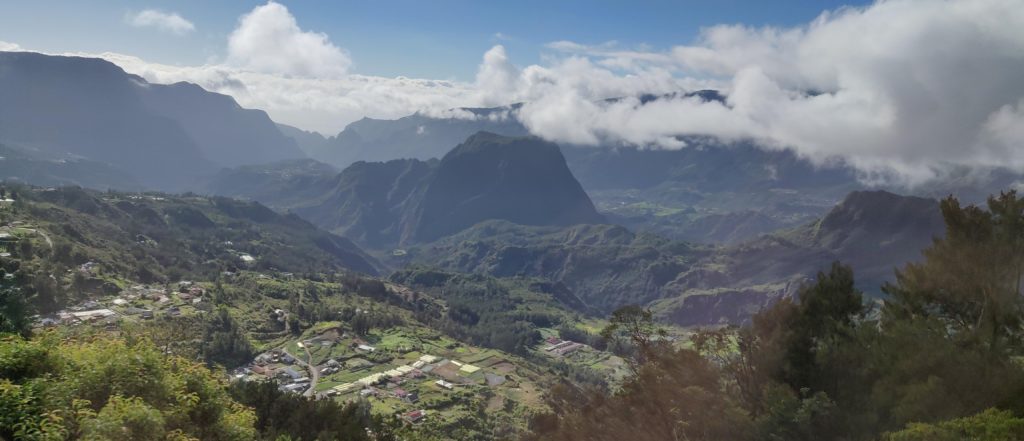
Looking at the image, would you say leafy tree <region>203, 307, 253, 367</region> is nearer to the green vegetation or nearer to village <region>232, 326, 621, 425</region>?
village <region>232, 326, 621, 425</region>

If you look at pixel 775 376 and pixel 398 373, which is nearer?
pixel 775 376

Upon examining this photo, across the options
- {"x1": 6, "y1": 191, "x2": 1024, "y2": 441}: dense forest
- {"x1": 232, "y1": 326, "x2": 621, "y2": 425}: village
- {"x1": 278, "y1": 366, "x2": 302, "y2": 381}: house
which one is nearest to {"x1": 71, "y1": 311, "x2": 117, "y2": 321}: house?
{"x1": 232, "y1": 326, "x2": 621, "y2": 425}: village

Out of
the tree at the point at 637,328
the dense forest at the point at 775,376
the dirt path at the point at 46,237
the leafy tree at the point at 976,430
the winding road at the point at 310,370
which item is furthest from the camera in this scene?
the dirt path at the point at 46,237

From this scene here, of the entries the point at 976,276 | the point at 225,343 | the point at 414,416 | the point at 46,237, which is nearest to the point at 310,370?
the point at 225,343

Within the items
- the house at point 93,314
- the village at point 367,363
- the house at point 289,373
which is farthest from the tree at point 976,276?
the house at point 93,314

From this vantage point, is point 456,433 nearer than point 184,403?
No

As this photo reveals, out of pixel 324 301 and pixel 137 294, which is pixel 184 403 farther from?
pixel 324 301

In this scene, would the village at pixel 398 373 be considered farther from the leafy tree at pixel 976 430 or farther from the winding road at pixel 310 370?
the leafy tree at pixel 976 430

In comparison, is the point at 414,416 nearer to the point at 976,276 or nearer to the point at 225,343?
the point at 225,343

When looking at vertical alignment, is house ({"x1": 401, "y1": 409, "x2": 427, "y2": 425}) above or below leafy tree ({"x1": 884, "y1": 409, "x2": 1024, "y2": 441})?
below

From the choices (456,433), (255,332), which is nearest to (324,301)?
(255,332)

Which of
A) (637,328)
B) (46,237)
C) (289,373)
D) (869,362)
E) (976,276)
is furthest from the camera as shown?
(46,237)
